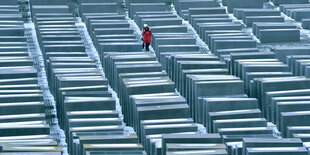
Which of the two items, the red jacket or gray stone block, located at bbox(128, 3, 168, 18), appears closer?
the red jacket

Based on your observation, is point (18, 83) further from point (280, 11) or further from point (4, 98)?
point (280, 11)

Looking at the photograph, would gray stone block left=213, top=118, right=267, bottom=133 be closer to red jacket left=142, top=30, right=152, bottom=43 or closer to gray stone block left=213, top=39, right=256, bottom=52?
gray stone block left=213, top=39, right=256, bottom=52

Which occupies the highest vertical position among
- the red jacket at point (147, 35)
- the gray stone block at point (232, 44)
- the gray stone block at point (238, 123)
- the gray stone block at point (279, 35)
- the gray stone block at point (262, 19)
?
the red jacket at point (147, 35)

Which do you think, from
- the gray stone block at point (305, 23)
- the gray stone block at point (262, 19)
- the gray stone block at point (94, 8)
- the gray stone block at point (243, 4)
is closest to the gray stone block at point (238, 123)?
the gray stone block at point (262, 19)

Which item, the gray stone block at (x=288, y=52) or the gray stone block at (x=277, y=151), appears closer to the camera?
the gray stone block at (x=277, y=151)

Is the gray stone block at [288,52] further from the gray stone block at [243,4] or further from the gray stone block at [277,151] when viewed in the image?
the gray stone block at [277,151]

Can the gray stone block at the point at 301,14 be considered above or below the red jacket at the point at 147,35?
below

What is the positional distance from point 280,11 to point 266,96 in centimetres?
1634

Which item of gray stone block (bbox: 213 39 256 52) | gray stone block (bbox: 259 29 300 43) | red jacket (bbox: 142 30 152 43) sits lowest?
gray stone block (bbox: 259 29 300 43)

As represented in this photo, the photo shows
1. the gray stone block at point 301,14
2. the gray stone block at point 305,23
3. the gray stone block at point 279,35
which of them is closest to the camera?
the gray stone block at point 279,35

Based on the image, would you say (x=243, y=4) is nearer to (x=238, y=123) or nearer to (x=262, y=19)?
(x=262, y=19)

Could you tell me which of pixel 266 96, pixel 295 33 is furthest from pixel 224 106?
pixel 295 33

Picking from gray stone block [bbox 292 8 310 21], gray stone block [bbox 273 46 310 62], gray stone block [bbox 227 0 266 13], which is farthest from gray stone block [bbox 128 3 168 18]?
gray stone block [bbox 273 46 310 62]

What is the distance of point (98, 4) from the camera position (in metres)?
43.6
